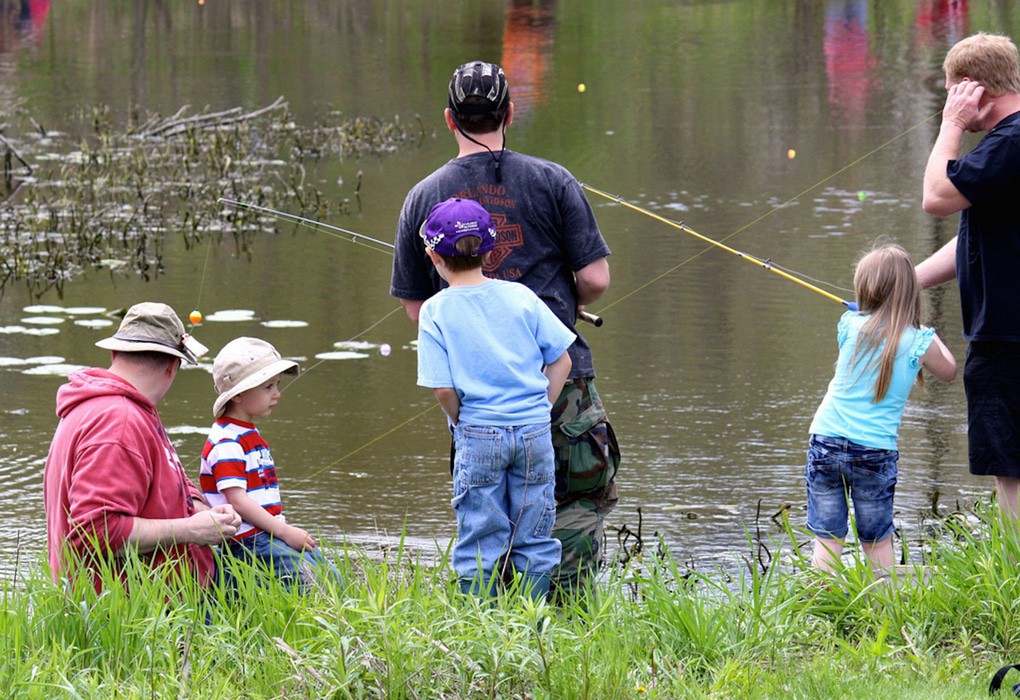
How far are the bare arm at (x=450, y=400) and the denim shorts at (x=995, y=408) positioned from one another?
1463 millimetres

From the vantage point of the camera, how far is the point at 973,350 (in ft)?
14.0

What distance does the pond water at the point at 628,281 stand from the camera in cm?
622

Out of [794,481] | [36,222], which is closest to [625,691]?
[794,481]

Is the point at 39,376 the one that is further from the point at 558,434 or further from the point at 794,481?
the point at 558,434

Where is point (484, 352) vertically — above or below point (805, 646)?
above

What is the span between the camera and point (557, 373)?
12.9 ft

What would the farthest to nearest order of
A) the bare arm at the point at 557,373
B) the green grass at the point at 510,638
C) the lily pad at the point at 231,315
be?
the lily pad at the point at 231,315 < the bare arm at the point at 557,373 < the green grass at the point at 510,638

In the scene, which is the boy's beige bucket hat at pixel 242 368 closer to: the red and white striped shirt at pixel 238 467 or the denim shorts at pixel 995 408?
the red and white striped shirt at pixel 238 467

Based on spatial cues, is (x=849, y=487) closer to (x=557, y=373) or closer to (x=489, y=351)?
(x=557, y=373)

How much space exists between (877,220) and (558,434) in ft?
23.5

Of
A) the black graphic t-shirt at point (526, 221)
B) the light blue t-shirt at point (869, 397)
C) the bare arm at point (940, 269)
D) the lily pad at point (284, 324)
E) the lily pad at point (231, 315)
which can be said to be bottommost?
the lily pad at point (284, 324)

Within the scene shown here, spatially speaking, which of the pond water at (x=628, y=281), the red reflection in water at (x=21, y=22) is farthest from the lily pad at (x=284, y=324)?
the red reflection in water at (x=21, y=22)

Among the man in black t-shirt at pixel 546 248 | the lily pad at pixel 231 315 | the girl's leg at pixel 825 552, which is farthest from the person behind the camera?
the lily pad at pixel 231 315

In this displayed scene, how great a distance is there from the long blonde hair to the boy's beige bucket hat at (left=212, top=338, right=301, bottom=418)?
1650 millimetres
